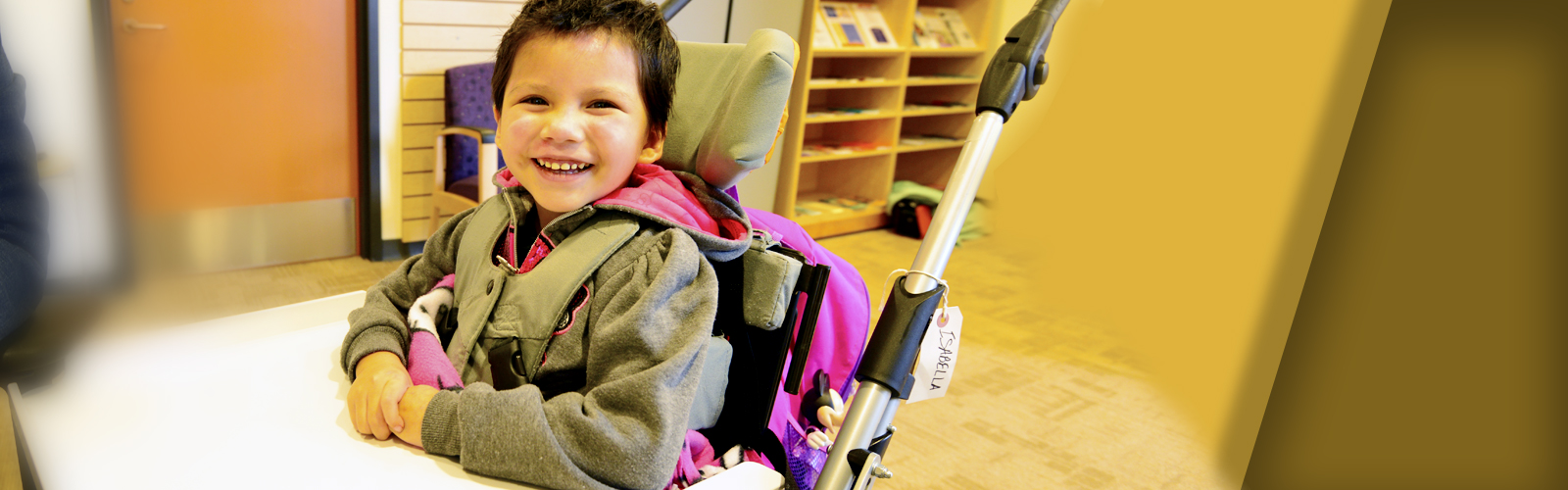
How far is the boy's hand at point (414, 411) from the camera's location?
2.89 ft

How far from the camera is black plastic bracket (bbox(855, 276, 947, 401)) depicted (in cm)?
98

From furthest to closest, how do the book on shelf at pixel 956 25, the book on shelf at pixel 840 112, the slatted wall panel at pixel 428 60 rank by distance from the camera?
the book on shelf at pixel 956 25 < the book on shelf at pixel 840 112 < the slatted wall panel at pixel 428 60

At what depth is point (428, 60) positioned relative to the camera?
3246 millimetres

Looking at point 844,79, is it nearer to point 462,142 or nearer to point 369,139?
point 462,142

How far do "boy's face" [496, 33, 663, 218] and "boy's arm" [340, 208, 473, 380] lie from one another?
0.73ft

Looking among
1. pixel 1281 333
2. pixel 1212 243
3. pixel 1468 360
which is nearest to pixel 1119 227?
pixel 1212 243

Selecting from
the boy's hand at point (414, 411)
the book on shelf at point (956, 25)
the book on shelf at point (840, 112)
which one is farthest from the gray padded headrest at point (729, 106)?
the book on shelf at point (956, 25)

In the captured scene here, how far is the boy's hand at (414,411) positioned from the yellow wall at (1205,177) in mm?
1843

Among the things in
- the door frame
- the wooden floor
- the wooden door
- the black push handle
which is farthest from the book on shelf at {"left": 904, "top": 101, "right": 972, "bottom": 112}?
the black push handle

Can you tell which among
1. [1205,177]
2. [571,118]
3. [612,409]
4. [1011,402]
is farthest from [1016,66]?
[1011,402]

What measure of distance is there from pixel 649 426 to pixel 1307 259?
1872mm

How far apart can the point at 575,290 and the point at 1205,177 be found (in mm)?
2084

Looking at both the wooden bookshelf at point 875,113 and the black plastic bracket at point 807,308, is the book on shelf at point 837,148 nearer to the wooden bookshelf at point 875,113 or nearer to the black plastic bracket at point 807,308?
the wooden bookshelf at point 875,113

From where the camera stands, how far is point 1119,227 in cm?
297
